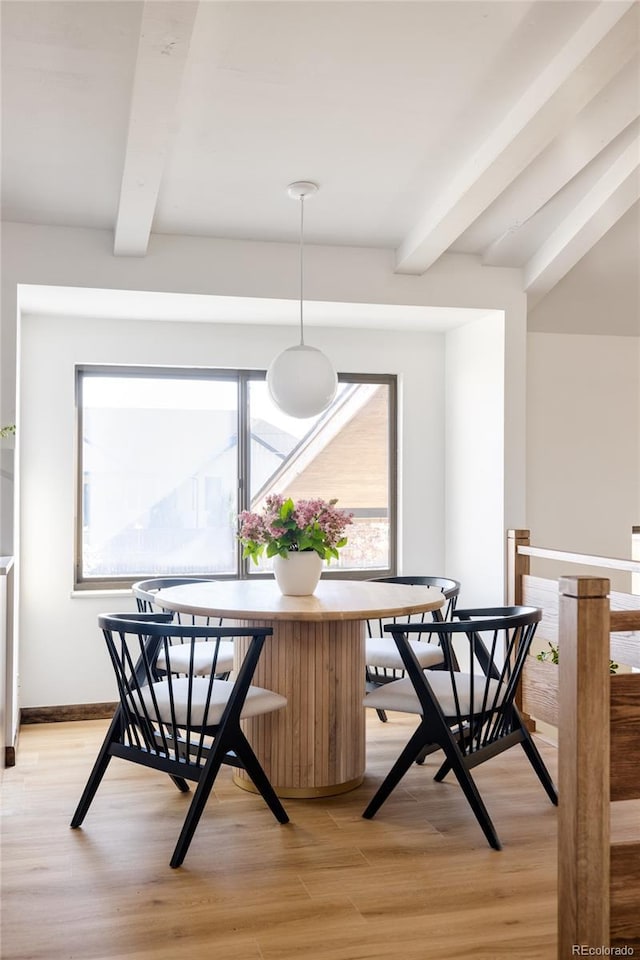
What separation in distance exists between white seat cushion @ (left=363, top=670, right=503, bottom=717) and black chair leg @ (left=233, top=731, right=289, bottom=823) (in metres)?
0.48

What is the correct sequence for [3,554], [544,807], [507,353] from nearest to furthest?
1. [544,807]
2. [3,554]
3. [507,353]

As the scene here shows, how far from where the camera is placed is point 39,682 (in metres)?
4.70

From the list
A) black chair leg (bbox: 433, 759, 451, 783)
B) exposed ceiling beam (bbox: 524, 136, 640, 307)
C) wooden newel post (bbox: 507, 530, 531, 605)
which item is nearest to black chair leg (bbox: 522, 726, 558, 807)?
black chair leg (bbox: 433, 759, 451, 783)

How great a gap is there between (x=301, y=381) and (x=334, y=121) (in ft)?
3.45

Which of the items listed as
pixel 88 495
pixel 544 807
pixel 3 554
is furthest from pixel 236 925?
pixel 88 495

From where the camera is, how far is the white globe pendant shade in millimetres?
3715

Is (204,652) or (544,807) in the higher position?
(204,652)

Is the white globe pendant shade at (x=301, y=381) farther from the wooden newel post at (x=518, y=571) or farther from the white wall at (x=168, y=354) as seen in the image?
the wooden newel post at (x=518, y=571)

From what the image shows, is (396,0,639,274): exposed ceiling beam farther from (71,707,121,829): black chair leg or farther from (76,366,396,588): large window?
(71,707,121,829): black chair leg

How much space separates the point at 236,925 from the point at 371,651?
1701mm

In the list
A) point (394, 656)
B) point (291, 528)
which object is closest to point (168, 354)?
point (291, 528)

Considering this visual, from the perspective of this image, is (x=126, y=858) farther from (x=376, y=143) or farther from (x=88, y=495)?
(x=376, y=143)

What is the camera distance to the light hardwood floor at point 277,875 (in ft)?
7.52

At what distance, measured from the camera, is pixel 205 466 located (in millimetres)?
5137
